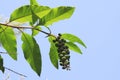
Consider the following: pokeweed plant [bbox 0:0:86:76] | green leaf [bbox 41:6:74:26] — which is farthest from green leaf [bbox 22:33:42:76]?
green leaf [bbox 41:6:74:26]

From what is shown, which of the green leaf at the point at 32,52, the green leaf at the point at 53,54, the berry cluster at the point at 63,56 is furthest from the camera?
the green leaf at the point at 53,54

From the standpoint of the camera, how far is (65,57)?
52.8 inches

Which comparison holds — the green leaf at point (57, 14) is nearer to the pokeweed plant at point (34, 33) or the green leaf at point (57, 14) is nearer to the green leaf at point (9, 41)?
the pokeweed plant at point (34, 33)

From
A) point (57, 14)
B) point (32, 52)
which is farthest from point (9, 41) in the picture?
point (57, 14)

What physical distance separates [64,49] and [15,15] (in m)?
0.30

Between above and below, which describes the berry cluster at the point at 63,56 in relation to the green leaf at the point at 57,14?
below

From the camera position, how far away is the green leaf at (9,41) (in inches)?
60.3

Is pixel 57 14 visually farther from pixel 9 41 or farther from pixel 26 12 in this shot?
pixel 9 41

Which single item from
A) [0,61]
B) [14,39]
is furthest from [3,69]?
[14,39]

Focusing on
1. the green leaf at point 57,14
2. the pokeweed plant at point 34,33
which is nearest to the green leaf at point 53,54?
the pokeweed plant at point 34,33

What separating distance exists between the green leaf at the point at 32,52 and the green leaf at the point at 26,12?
8 cm

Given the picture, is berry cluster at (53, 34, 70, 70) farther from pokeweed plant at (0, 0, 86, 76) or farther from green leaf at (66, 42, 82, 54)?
green leaf at (66, 42, 82, 54)

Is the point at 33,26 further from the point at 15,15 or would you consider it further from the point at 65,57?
the point at 65,57

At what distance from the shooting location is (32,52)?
1502 mm
